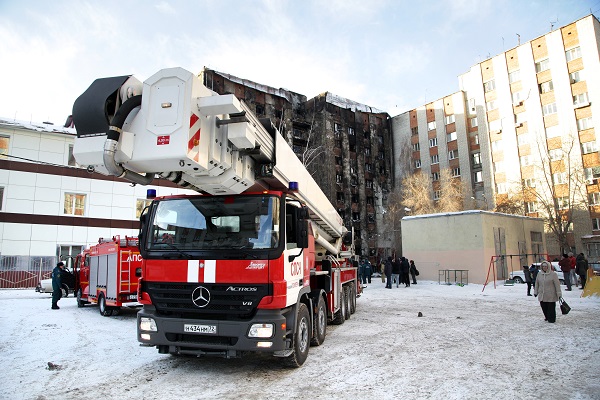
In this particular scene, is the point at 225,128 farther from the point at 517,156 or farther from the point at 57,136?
the point at 517,156

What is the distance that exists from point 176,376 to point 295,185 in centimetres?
350

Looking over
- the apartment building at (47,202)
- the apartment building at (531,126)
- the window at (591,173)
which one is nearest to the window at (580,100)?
the apartment building at (531,126)

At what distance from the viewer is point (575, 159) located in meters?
41.0

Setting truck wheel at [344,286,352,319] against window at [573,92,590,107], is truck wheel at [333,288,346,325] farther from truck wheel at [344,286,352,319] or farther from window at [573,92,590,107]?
window at [573,92,590,107]

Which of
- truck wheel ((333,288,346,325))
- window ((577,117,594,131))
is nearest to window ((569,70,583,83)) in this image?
window ((577,117,594,131))

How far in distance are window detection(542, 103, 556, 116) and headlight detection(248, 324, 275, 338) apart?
161ft

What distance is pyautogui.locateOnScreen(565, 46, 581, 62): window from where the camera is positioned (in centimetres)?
4206

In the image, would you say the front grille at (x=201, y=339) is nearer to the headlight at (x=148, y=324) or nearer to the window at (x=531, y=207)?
the headlight at (x=148, y=324)

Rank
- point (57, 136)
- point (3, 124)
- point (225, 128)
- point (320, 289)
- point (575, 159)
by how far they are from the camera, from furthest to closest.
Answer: point (575, 159), point (57, 136), point (3, 124), point (320, 289), point (225, 128)

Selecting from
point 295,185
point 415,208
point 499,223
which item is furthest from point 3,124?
point 415,208

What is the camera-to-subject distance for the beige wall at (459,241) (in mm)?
24500

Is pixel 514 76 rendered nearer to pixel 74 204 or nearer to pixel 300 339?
pixel 74 204

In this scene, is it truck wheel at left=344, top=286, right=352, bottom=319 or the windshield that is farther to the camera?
truck wheel at left=344, top=286, right=352, bottom=319

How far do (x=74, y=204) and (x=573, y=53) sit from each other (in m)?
50.8
